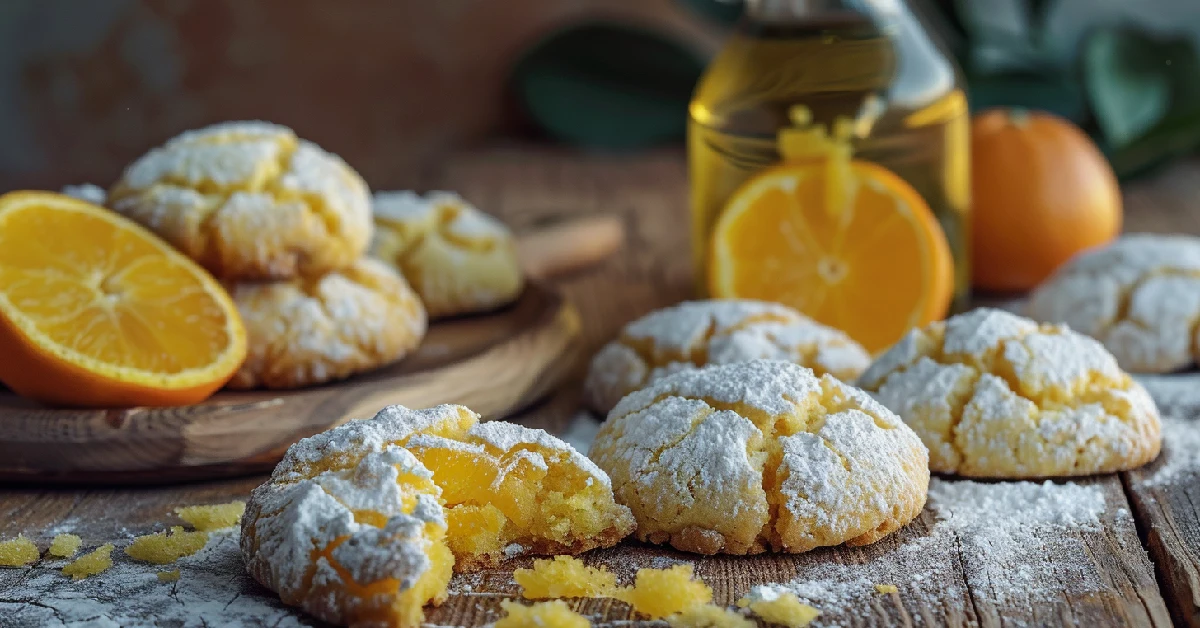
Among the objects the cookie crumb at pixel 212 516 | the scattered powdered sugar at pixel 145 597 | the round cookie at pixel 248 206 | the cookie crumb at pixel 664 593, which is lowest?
the cookie crumb at pixel 664 593

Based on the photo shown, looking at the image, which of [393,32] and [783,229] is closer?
[783,229]

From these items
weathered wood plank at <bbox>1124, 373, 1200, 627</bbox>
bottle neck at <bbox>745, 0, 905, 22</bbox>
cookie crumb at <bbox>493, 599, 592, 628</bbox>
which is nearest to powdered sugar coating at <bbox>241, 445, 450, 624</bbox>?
cookie crumb at <bbox>493, 599, 592, 628</bbox>

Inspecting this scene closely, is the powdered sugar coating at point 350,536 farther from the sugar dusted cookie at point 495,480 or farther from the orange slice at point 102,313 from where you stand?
the orange slice at point 102,313

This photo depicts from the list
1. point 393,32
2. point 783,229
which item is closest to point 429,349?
point 783,229

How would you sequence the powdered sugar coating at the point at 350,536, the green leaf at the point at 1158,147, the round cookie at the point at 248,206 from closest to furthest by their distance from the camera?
the powdered sugar coating at the point at 350,536 < the round cookie at the point at 248,206 < the green leaf at the point at 1158,147

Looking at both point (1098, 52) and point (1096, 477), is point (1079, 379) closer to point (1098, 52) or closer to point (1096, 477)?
point (1096, 477)

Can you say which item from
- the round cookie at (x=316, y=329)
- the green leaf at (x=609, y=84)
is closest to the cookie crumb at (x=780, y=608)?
the round cookie at (x=316, y=329)

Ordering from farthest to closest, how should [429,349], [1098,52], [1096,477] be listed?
1. [1098,52]
2. [429,349]
3. [1096,477]

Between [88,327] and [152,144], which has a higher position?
[88,327]

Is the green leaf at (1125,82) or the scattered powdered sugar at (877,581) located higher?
the scattered powdered sugar at (877,581)
